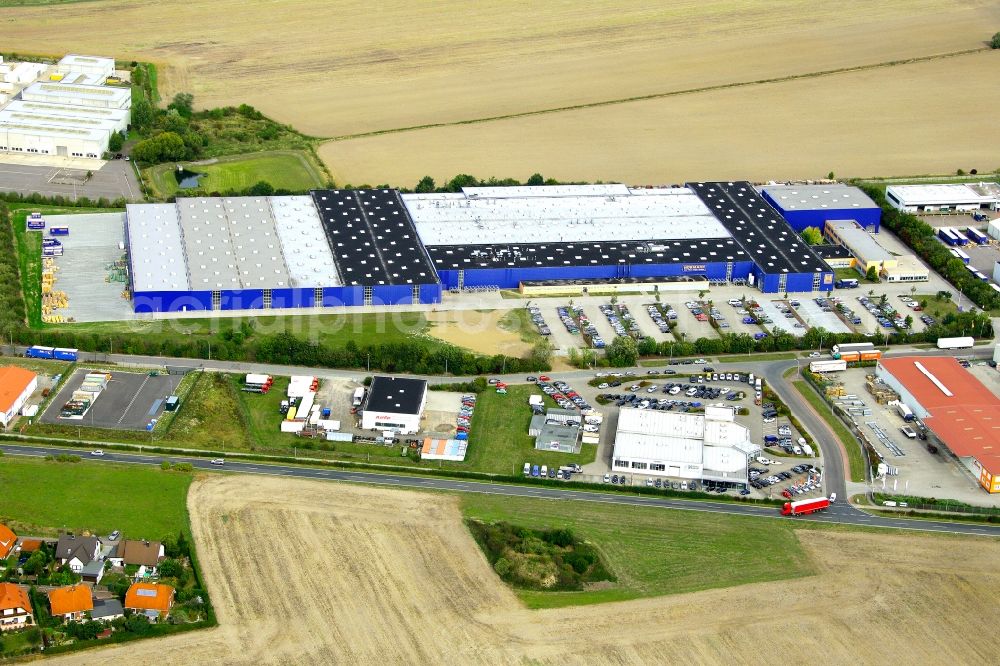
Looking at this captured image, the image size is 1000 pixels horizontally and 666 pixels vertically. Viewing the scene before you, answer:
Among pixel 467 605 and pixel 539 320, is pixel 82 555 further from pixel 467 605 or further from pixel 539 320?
pixel 539 320

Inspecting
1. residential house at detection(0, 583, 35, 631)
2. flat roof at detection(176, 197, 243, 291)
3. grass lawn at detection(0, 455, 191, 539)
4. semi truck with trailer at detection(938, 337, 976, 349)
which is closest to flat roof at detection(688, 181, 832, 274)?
semi truck with trailer at detection(938, 337, 976, 349)

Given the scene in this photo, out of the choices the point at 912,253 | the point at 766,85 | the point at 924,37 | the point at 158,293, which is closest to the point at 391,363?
the point at 158,293

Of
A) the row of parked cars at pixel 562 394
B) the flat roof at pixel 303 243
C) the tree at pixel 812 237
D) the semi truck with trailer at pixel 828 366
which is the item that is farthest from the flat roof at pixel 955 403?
the flat roof at pixel 303 243

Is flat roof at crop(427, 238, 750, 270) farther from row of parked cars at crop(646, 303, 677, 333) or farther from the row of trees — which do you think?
the row of trees

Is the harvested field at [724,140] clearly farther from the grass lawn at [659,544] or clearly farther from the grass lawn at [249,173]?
the grass lawn at [659,544]

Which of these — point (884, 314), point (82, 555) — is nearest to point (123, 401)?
point (82, 555)

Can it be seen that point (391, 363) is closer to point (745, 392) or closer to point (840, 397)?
point (745, 392)
